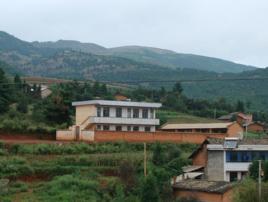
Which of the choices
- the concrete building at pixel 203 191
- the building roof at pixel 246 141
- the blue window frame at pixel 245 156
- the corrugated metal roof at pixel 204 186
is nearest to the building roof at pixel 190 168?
the building roof at pixel 246 141

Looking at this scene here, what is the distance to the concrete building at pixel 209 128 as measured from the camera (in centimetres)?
5725

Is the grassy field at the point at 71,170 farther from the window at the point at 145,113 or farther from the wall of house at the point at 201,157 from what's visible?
the window at the point at 145,113

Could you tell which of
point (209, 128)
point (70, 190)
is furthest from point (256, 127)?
point (70, 190)

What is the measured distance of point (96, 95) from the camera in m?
71.9

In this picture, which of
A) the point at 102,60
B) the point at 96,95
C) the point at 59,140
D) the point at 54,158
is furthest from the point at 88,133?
the point at 102,60

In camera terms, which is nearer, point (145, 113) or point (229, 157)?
point (229, 157)

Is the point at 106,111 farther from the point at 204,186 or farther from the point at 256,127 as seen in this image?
the point at 256,127

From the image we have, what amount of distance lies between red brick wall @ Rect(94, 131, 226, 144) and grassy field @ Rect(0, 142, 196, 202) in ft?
4.51

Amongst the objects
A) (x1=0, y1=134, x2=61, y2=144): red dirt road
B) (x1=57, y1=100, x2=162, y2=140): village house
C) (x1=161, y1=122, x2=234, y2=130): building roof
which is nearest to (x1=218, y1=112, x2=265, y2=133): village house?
(x1=161, y1=122, x2=234, y2=130): building roof

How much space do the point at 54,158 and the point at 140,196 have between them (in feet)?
32.5

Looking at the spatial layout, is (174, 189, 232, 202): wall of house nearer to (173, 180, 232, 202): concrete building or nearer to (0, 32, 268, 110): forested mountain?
(173, 180, 232, 202): concrete building

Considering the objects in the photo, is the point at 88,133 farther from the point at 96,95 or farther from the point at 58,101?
the point at 96,95

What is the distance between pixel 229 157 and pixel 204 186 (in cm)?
570

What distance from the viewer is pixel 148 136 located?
4847 cm
